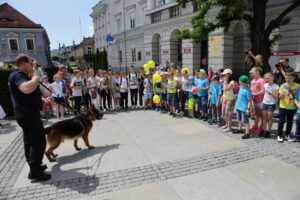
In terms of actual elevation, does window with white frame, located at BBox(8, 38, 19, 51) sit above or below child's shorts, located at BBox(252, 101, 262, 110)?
above

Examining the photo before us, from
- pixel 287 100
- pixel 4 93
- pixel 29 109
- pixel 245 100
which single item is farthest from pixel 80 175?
pixel 4 93

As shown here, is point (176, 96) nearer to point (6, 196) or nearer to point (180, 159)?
point (180, 159)

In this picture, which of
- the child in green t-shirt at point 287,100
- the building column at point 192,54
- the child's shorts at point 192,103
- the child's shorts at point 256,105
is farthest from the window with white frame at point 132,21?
the child in green t-shirt at point 287,100

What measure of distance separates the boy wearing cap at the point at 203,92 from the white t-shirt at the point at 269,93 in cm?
213

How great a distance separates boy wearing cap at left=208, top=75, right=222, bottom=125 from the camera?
7.71 metres

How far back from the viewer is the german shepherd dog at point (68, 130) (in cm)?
535

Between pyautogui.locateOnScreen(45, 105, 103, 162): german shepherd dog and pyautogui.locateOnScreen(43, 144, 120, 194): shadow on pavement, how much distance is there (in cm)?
24

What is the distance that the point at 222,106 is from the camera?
730cm

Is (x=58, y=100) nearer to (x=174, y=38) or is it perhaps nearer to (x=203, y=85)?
(x=203, y=85)

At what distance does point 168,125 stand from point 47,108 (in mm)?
5422

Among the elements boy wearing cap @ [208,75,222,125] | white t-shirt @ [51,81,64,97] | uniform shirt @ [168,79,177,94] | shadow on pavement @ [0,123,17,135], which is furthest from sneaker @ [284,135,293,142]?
shadow on pavement @ [0,123,17,135]

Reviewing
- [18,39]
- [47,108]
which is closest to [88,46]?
[18,39]

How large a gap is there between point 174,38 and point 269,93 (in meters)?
16.9

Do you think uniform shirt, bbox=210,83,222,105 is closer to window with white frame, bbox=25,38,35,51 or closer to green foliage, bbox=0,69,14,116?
green foliage, bbox=0,69,14,116
